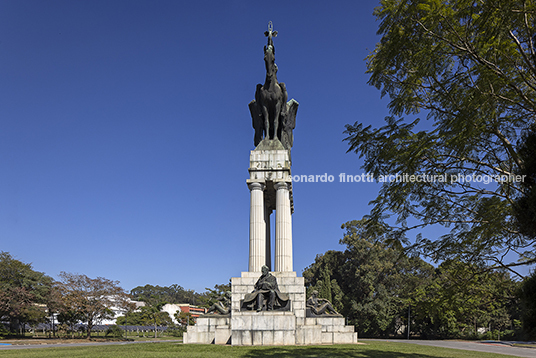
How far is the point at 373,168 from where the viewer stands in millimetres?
10914

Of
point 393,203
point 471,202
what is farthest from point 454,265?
point 393,203

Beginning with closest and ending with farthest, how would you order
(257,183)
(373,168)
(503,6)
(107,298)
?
(503,6)
(373,168)
(257,183)
(107,298)

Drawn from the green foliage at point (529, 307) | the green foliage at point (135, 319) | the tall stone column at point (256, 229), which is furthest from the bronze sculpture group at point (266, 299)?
the green foliage at point (135, 319)

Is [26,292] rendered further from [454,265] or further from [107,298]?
[454,265]

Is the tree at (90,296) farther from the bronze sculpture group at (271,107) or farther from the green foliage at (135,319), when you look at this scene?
the bronze sculpture group at (271,107)

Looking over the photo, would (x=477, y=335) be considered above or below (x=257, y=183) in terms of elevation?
below

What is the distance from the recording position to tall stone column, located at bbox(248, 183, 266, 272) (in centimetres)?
2103

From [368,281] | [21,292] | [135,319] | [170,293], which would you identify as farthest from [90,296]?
[170,293]

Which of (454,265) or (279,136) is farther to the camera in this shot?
(279,136)

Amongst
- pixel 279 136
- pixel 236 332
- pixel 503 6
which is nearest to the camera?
pixel 503 6

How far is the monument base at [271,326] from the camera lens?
15.8 m

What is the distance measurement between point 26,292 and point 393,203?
43581 millimetres

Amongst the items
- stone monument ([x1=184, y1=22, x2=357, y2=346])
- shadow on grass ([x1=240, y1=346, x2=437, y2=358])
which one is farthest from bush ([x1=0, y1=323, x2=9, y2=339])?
shadow on grass ([x1=240, y1=346, x2=437, y2=358])

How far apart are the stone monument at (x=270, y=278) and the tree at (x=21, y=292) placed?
31.1 metres
